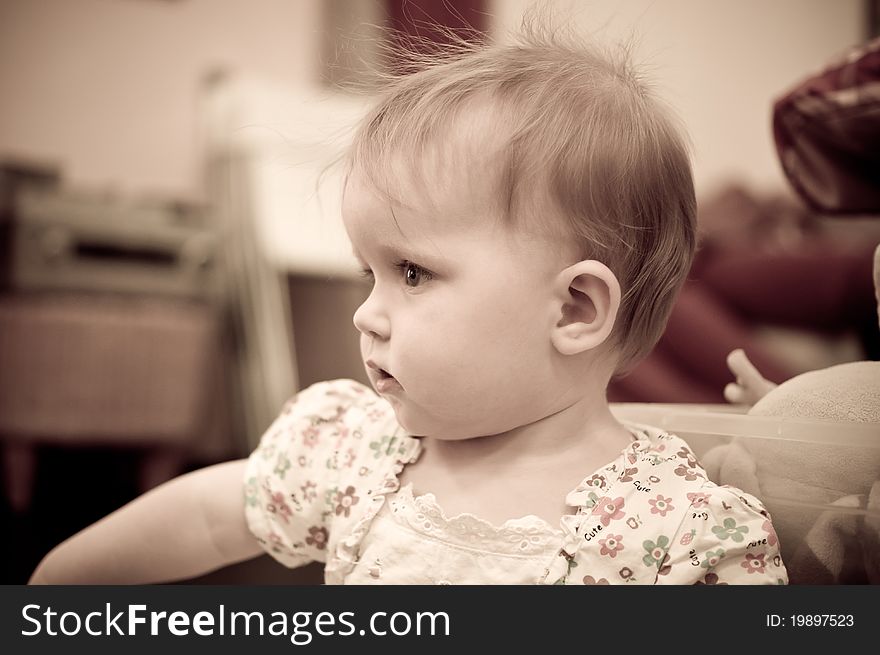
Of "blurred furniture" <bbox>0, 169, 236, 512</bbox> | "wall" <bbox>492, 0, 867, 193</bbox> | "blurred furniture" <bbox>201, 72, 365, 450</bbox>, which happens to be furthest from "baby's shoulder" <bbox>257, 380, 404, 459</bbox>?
"wall" <bbox>492, 0, 867, 193</bbox>

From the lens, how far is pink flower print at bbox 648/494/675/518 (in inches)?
21.2

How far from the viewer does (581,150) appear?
0.56m

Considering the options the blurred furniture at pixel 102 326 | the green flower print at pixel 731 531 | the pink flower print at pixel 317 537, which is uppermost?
the green flower print at pixel 731 531

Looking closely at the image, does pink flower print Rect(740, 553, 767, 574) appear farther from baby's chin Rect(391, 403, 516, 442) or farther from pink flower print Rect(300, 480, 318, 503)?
pink flower print Rect(300, 480, 318, 503)

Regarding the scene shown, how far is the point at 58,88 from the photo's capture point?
7.98 ft

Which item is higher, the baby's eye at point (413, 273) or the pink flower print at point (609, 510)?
the baby's eye at point (413, 273)

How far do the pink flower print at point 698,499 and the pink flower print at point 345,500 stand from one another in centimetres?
23

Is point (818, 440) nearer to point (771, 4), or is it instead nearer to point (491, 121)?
point (491, 121)

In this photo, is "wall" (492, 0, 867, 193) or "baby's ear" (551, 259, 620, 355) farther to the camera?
"wall" (492, 0, 867, 193)

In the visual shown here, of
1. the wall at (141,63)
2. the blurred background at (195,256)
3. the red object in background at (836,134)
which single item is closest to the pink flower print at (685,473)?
the red object in background at (836,134)

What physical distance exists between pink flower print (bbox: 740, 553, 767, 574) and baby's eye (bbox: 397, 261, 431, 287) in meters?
0.26

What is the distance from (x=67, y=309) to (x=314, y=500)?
150 centimetres

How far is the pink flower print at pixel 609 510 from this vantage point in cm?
54

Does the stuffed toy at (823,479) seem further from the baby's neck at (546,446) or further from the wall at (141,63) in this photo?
the wall at (141,63)
